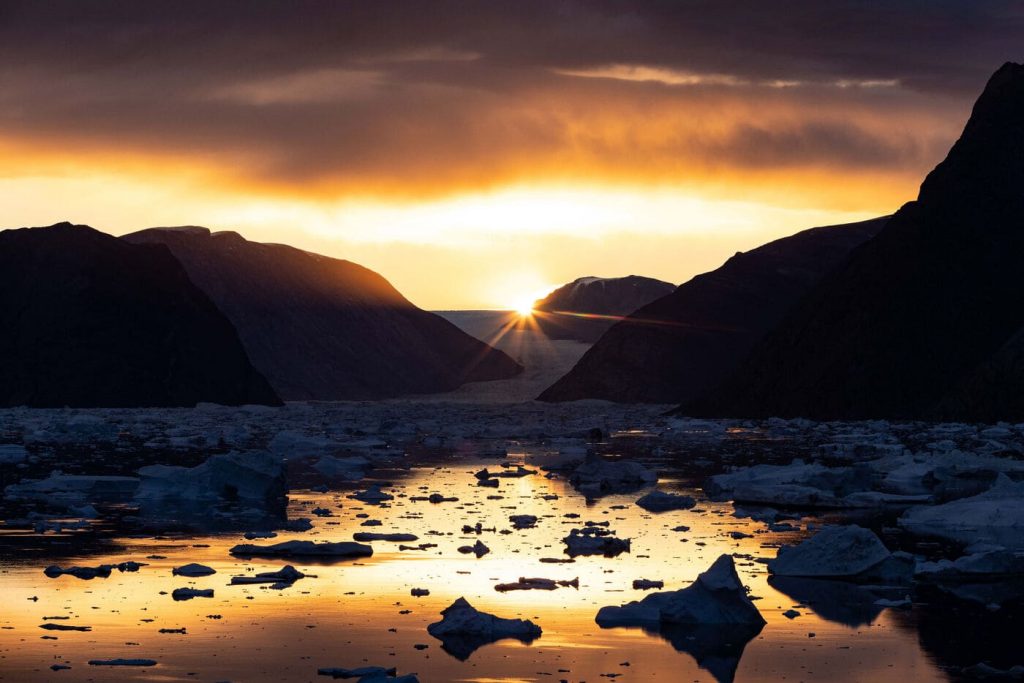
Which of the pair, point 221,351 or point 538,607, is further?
point 221,351

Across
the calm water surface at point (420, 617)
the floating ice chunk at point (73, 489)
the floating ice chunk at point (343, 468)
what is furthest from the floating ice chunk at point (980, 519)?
the floating ice chunk at point (343, 468)

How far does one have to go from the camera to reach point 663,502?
2612 cm

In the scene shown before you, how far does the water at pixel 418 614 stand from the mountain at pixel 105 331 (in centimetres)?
8240

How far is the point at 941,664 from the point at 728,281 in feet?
384

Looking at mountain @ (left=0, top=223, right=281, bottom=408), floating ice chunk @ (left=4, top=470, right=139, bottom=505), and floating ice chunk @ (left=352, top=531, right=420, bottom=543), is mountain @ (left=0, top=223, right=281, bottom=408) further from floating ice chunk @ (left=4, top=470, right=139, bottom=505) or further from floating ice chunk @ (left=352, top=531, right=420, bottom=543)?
floating ice chunk @ (left=352, top=531, right=420, bottom=543)

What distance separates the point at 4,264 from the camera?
111m

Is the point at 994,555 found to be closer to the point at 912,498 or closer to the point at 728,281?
the point at 912,498

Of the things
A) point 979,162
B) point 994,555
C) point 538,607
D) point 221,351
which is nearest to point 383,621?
point 538,607

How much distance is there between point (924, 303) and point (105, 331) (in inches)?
2323

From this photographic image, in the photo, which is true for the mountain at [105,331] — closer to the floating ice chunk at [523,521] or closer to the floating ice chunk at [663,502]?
the floating ice chunk at [663,502]

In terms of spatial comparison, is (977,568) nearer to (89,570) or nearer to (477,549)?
(477,549)

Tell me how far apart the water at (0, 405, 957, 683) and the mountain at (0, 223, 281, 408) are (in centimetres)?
8240

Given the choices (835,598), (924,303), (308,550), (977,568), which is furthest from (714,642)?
(924,303)

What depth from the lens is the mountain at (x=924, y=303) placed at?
72062 mm
